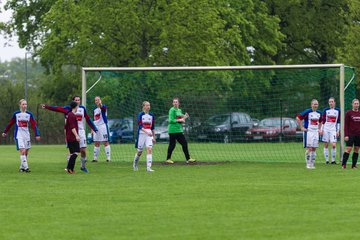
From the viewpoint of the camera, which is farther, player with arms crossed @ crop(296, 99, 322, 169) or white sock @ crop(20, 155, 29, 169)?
→ player with arms crossed @ crop(296, 99, 322, 169)

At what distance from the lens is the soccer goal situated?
34812 millimetres

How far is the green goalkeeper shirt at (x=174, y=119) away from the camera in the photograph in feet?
92.9

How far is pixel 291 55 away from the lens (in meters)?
62.5

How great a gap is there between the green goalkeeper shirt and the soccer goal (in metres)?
4.97

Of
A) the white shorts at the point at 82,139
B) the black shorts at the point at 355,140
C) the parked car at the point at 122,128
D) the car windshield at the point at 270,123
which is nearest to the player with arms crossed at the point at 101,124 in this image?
the white shorts at the point at 82,139

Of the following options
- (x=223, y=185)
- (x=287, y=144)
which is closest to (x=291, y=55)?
(x=287, y=144)

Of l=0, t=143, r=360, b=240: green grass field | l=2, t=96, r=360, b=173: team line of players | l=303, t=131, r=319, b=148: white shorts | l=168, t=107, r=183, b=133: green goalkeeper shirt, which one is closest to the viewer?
l=0, t=143, r=360, b=240: green grass field

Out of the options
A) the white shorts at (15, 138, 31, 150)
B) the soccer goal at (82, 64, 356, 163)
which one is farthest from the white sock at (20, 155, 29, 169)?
the soccer goal at (82, 64, 356, 163)

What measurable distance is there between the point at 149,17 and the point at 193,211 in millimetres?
32178

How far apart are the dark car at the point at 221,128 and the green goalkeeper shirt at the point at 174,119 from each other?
298 inches

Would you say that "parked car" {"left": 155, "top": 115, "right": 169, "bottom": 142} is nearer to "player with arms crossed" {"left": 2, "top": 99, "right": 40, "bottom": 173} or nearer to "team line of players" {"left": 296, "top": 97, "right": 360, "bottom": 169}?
"team line of players" {"left": 296, "top": 97, "right": 360, "bottom": 169}

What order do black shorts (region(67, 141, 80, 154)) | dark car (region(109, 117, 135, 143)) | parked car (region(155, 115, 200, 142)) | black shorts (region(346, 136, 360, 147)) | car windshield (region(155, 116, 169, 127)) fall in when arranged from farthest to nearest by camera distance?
car windshield (region(155, 116, 169, 127)) < dark car (region(109, 117, 135, 143)) < parked car (region(155, 115, 200, 142)) < black shorts (region(346, 136, 360, 147)) < black shorts (region(67, 141, 80, 154))

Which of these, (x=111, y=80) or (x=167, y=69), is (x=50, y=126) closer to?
(x=111, y=80)

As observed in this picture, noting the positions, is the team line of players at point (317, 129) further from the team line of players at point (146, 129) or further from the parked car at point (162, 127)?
the parked car at point (162, 127)
